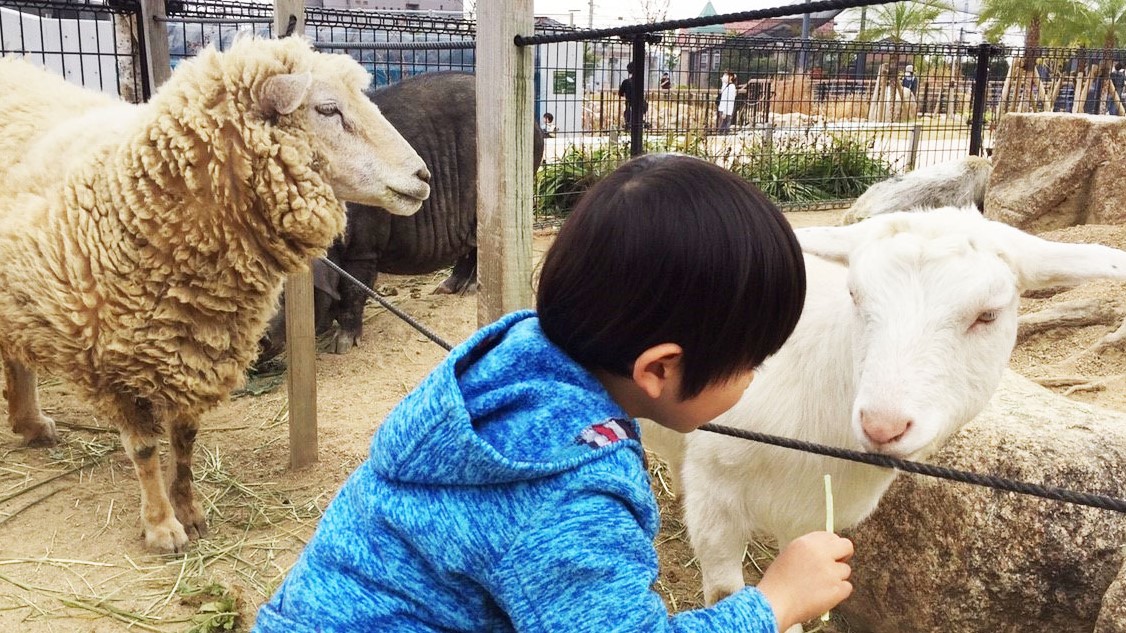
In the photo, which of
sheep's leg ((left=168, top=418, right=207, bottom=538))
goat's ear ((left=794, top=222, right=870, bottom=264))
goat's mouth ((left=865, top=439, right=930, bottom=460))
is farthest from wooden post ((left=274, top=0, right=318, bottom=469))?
goat's mouth ((left=865, top=439, right=930, bottom=460))

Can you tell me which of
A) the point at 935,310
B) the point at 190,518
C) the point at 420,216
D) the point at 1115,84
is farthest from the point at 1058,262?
the point at 1115,84

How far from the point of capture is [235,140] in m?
2.83

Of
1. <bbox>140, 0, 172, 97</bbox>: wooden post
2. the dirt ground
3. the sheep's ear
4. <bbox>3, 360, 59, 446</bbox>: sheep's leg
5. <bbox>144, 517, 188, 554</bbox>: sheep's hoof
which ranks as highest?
<bbox>140, 0, 172, 97</bbox>: wooden post

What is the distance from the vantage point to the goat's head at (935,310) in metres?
1.77

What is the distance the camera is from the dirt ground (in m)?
2.89

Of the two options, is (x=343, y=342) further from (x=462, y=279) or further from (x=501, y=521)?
(x=501, y=521)

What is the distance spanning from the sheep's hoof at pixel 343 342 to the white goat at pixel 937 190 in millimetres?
4274

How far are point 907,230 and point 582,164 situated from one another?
7373 mm

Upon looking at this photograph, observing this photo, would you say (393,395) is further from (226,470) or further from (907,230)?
(907,230)

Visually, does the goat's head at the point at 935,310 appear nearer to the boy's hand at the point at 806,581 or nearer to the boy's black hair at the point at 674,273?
the boy's hand at the point at 806,581

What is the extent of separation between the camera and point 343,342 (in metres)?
5.84

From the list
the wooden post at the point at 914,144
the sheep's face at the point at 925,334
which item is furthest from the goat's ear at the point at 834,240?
the wooden post at the point at 914,144

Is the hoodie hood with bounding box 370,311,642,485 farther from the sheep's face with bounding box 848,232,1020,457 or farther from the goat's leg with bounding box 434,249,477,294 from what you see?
the goat's leg with bounding box 434,249,477,294

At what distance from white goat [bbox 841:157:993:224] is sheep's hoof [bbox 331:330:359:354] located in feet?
14.0
